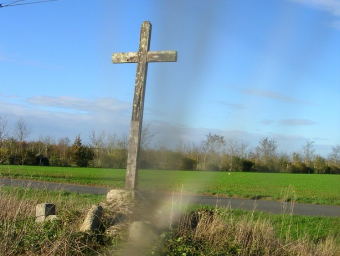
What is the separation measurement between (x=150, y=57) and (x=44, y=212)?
10.1 ft

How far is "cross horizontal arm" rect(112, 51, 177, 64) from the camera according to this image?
22.3 feet

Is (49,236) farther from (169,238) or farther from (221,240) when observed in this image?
(221,240)

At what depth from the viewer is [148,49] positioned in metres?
7.58

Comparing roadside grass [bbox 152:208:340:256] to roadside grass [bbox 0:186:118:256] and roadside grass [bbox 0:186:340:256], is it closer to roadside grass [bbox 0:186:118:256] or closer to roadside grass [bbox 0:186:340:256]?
roadside grass [bbox 0:186:340:256]

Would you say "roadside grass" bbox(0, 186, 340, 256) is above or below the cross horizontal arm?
below

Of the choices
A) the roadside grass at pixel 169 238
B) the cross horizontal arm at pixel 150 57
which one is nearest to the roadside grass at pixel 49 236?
the roadside grass at pixel 169 238

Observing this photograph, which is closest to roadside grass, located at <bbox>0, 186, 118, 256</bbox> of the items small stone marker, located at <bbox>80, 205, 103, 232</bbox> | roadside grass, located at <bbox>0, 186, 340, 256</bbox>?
roadside grass, located at <bbox>0, 186, 340, 256</bbox>

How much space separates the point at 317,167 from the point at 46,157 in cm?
2787

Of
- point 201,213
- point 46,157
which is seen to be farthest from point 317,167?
point 201,213

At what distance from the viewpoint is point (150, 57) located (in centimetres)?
744

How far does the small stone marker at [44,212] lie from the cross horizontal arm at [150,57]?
2.74 m

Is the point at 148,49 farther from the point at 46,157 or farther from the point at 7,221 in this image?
the point at 46,157

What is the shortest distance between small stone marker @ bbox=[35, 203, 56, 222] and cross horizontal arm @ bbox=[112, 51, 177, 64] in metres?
2.74

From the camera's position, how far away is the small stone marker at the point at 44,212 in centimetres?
740
